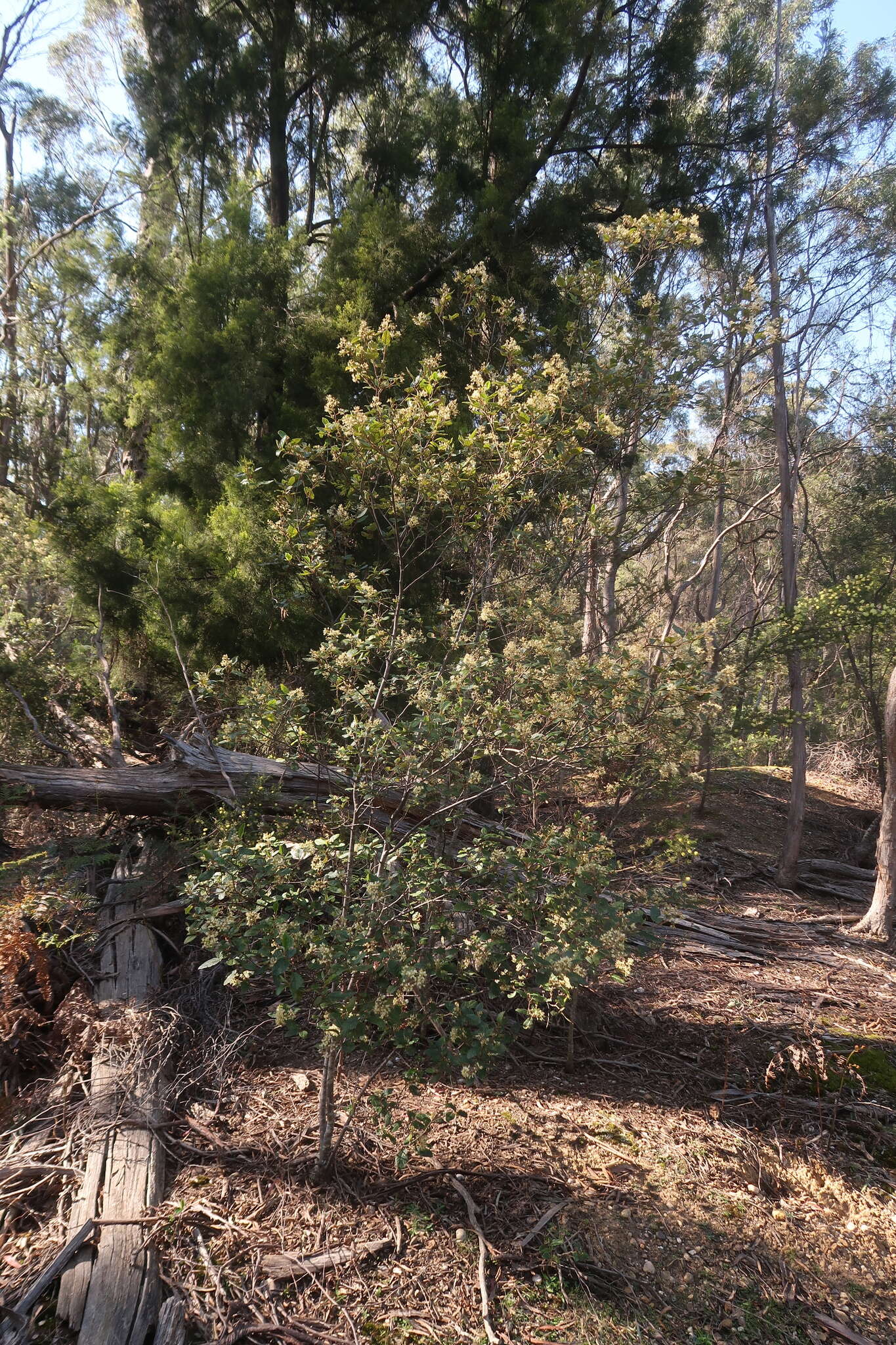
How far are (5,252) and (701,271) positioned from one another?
1262 centimetres

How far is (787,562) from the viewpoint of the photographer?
855cm

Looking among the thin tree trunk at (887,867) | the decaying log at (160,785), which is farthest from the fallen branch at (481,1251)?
the thin tree trunk at (887,867)

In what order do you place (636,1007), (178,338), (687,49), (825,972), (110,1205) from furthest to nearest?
(687,49) < (178,338) < (825,972) < (636,1007) < (110,1205)

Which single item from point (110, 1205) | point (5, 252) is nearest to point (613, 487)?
point (110, 1205)

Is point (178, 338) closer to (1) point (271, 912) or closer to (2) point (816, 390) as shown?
(1) point (271, 912)

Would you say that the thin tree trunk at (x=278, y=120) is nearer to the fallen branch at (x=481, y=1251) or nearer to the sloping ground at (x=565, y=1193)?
the sloping ground at (x=565, y=1193)

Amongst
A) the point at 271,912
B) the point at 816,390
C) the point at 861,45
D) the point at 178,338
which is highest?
the point at 861,45

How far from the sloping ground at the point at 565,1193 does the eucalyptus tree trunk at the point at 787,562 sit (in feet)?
12.5

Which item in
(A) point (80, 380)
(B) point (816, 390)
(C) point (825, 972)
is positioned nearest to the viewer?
(C) point (825, 972)

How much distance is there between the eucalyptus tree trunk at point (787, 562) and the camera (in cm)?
774

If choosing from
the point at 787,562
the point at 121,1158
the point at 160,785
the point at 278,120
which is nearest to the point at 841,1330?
the point at 121,1158

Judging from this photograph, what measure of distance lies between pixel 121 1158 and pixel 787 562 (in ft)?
28.0

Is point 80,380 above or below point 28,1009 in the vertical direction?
above

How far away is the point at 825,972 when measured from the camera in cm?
507
